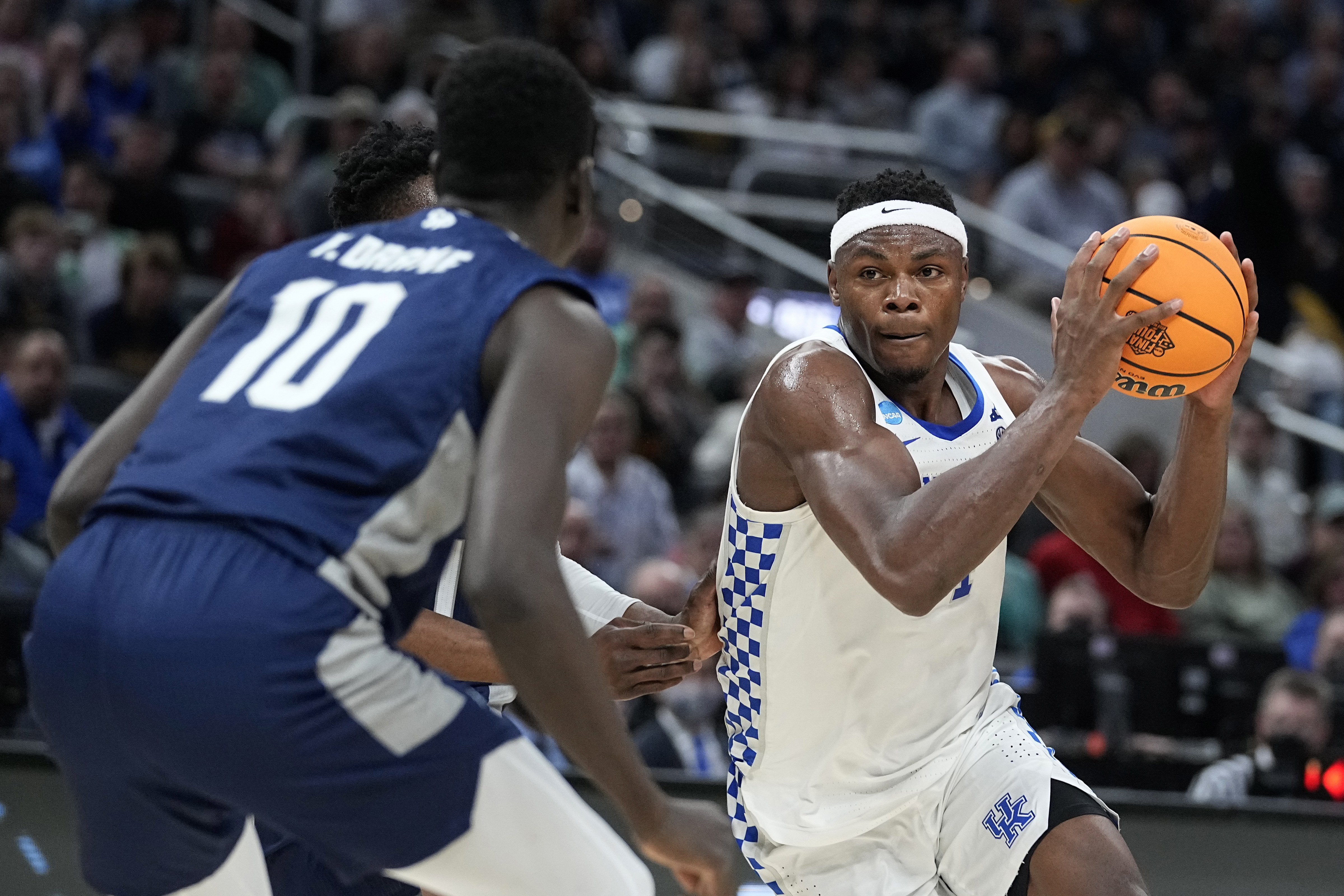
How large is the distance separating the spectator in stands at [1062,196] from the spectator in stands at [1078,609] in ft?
13.3

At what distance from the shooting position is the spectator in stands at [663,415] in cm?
882

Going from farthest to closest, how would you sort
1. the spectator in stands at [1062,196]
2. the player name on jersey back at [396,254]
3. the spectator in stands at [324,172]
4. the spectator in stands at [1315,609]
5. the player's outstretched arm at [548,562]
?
the spectator in stands at [1062,196], the spectator in stands at [324,172], the spectator in stands at [1315,609], the player name on jersey back at [396,254], the player's outstretched arm at [548,562]

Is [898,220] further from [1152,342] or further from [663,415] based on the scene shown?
[663,415]

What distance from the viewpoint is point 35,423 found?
7461mm

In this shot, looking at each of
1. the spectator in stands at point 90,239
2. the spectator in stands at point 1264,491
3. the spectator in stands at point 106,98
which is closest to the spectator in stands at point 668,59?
the spectator in stands at point 106,98

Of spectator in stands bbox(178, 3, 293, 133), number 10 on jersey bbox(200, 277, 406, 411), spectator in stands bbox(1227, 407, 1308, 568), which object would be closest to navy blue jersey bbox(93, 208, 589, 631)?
number 10 on jersey bbox(200, 277, 406, 411)

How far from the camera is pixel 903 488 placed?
3.39 metres

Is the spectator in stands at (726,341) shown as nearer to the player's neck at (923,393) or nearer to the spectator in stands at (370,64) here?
the spectator in stands at (370,64)

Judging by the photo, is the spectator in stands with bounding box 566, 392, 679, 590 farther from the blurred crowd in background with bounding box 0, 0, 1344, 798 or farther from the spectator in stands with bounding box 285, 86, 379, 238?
the spectator in stands with bounding box 285, 86, 379, 238

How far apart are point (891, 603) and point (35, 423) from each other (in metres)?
5.30

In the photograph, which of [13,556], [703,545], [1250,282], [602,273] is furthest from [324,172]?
[1250,282]

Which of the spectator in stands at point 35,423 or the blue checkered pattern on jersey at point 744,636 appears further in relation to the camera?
the spectator in stands at point 35,423

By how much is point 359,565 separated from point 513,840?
462mm

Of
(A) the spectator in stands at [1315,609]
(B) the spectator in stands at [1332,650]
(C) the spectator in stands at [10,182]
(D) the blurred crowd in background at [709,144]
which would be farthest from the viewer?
(C) the spectator in stands at [10,182]
